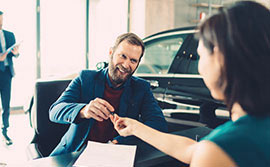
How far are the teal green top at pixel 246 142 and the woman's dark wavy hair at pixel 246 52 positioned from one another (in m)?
0.05

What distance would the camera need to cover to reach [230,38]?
1.56ft

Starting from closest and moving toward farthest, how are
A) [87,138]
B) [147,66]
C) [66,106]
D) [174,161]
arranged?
1. [174,161]
2. [66,106]
3. [87,138]
4. [147,66]

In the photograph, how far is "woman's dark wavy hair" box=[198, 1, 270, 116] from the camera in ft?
1.54

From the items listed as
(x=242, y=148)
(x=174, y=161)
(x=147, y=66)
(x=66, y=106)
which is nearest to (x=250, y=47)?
(x=242, y=148)

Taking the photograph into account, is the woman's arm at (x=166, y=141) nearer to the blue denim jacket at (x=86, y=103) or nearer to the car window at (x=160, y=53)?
the blue denim jacket at (x=86, y=103)

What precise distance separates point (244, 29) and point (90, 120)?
97 cm

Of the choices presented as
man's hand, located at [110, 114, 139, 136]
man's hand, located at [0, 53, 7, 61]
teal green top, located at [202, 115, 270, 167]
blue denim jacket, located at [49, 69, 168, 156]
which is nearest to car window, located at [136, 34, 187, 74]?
blue denim jacket, located at [49, 69, 168, 156]

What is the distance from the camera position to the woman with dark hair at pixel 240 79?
435mm

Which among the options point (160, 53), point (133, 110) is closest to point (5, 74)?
point (160, 53)

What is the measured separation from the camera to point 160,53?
2666 mm

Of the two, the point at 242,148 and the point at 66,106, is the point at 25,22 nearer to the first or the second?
the point at 66,106

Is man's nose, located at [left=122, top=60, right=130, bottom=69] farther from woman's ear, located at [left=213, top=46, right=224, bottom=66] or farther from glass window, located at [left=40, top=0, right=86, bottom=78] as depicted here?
glass window, located at [left=40, top=0, right=86, bottom=78]

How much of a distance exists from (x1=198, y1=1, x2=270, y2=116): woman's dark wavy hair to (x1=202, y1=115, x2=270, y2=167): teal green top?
0.05m

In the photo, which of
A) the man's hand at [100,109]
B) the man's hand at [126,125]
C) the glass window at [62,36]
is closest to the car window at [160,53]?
the man's hand at [100,109]
